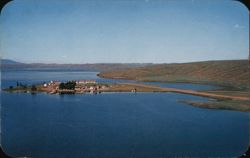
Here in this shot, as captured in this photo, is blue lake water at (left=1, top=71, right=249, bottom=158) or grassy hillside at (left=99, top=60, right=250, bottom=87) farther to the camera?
grassy hillside at (left=99, top=60, right=250, bottom=87)

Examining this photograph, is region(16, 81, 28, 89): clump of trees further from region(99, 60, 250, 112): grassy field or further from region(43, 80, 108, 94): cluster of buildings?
region(99, 60, 250, 112): grassy field

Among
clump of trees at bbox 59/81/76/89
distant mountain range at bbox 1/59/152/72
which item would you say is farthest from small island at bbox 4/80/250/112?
distant mountain range at bbox 1/59/152/72

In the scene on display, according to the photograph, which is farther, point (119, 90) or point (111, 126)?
point (119, 90)

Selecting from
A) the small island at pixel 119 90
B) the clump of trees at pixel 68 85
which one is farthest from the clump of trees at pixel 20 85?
the clump of trees at pixel 68 85

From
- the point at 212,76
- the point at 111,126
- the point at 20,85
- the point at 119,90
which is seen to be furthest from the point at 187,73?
the point at 20,85

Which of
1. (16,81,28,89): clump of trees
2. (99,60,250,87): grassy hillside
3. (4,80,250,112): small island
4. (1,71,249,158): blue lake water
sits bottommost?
(1,71,249,158): blue lake water

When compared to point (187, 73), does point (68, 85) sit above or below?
below

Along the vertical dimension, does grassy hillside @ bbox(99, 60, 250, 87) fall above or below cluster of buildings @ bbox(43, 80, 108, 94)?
above

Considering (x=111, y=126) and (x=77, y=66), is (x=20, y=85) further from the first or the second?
(x=111, y=126)
